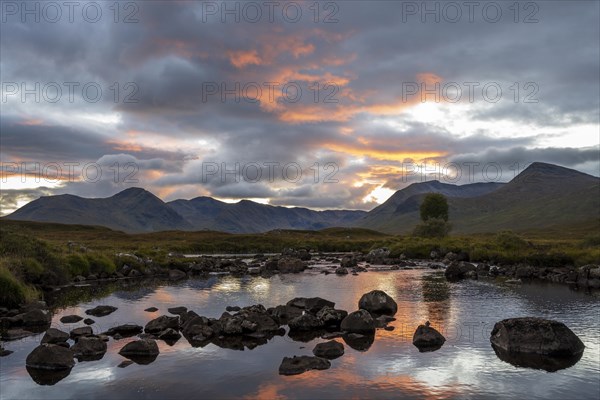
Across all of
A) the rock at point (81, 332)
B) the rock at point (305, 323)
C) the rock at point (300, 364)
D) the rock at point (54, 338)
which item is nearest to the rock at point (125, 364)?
the rock at point (54, 338)

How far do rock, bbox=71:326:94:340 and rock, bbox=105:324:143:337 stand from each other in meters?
1.19

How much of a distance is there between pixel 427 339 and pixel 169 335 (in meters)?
17.7

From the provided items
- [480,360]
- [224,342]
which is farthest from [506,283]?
[224,342]

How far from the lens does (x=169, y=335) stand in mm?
31875

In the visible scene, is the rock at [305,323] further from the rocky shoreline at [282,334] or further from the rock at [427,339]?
the rock at [427,339]

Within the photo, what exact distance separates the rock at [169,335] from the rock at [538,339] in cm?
2149

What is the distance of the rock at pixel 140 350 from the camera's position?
27484 mm

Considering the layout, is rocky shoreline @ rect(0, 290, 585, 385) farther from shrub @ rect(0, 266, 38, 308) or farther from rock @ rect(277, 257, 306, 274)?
rock @ rect(277, 257, 306, 274)

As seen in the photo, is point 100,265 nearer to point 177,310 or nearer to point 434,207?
point 177,310

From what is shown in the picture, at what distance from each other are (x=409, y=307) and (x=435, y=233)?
375ft

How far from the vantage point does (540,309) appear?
4106cm

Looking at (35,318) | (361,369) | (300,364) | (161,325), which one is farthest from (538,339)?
(35,318)

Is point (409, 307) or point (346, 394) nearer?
point (346, 394)

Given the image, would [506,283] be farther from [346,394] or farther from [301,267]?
[346,394]
